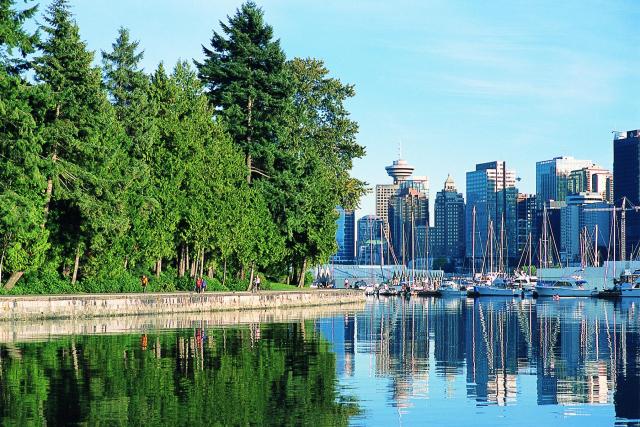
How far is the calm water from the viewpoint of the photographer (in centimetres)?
2475

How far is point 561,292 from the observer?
147250 mm

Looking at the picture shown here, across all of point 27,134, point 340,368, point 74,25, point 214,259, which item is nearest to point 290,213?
point 214,259

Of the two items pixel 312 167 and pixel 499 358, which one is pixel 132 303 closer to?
pixel 499 358

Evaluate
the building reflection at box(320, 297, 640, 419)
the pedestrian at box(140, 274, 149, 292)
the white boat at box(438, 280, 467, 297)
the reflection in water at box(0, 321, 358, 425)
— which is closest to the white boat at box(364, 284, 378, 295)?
the white boat at box(438, 280, 467, 297)

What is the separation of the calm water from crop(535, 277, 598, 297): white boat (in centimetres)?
9606

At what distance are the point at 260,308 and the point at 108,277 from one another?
12.9 metres

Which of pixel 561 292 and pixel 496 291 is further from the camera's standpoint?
pixel 496 291

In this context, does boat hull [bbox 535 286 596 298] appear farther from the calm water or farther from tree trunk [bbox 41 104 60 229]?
the calm water

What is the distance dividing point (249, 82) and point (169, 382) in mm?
65572

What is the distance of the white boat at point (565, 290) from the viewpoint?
146500 millimetres

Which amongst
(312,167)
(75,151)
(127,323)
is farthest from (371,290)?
(127,323)

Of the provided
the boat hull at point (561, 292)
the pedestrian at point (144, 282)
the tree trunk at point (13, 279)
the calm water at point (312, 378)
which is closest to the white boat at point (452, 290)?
the boat hull at point (561, 292)

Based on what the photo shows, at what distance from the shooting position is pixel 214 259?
8681 centimetres

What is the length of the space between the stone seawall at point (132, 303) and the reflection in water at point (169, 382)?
12.3 m
